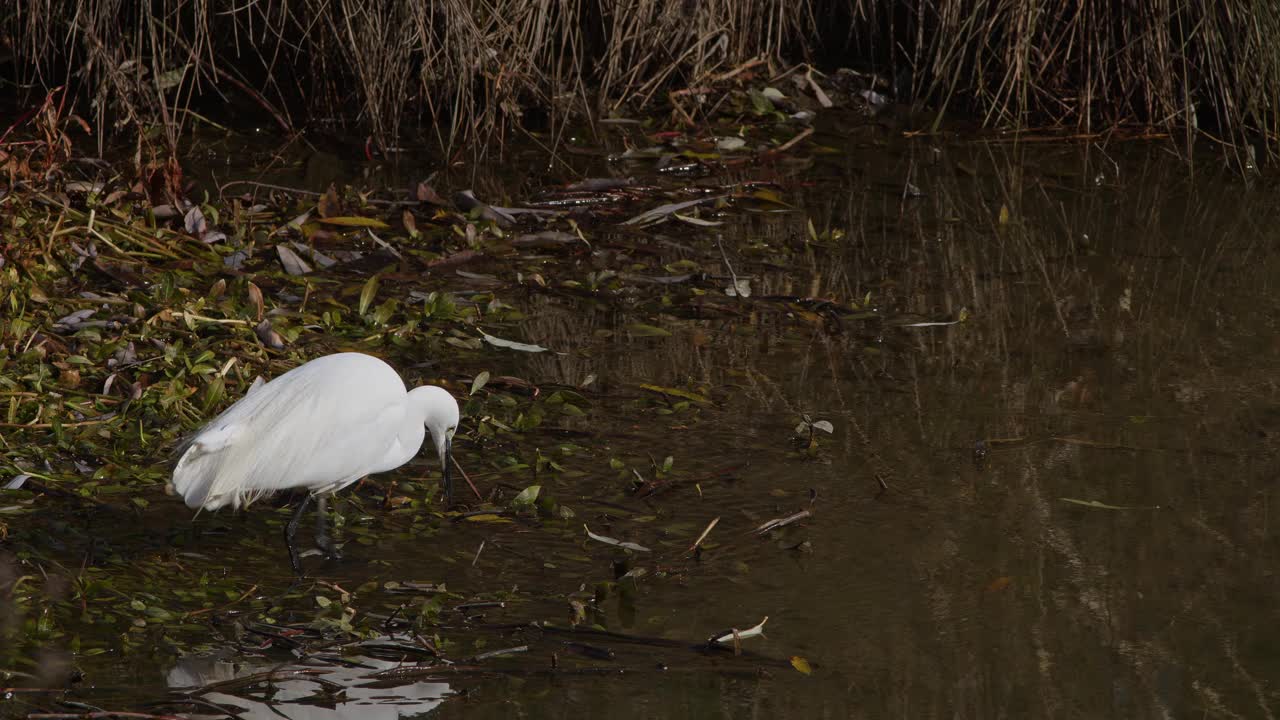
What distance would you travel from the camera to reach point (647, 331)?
184 inches

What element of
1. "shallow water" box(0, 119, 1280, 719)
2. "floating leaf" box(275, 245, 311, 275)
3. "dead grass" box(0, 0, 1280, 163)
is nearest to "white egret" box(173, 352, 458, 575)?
"shallow water" box(0, 119, 1280, 719)

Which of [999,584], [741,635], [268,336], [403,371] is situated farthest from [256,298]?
[999,584]

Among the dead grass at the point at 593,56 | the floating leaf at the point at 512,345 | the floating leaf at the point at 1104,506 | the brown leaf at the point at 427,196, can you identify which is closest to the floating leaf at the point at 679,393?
the floating leaf at the point at 512,345

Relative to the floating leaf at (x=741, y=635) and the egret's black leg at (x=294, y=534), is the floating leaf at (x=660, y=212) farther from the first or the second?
the floating leaf at (x=741, y=635)

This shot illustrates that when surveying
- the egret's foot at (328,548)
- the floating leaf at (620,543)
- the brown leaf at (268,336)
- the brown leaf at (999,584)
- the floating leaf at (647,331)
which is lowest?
the floating leaf at (647,331)

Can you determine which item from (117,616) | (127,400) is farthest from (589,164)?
(117,616)

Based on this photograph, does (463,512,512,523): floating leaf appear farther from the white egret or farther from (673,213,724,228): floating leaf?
(673,213,724,228): floating leaf

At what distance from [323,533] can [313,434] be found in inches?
11.3

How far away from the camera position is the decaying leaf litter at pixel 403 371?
3000 mm

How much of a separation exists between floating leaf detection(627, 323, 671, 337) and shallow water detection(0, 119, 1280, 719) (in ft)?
0.09

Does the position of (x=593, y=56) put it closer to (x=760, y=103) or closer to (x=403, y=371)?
(x=760, y=103)

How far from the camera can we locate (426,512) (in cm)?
353

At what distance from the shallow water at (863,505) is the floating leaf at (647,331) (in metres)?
0.03

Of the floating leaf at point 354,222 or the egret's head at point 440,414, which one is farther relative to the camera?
the floating leaf at point 354,222
